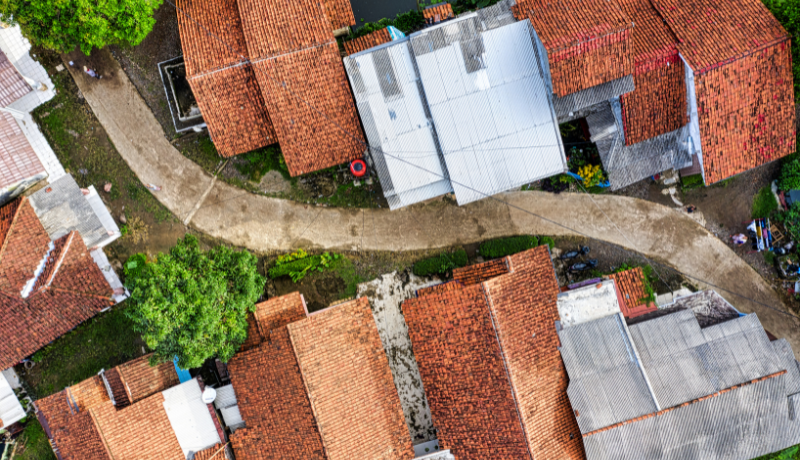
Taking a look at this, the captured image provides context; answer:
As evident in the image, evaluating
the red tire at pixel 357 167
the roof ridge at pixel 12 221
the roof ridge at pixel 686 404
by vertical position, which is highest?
the roof ridge at pixel 12 221

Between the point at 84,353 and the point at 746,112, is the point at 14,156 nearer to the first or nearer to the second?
the point at 84,353

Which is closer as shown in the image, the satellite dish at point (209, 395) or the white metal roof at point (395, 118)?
the white metal roof at point (395, 118)

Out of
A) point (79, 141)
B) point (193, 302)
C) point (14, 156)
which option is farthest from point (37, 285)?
point (193, 302)

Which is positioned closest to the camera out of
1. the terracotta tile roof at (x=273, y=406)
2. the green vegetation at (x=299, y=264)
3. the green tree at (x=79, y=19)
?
the green tree at (x=79, y=19)

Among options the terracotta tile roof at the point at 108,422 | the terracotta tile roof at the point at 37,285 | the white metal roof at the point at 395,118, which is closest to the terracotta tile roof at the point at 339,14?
the white metal roof at the point at 395,118

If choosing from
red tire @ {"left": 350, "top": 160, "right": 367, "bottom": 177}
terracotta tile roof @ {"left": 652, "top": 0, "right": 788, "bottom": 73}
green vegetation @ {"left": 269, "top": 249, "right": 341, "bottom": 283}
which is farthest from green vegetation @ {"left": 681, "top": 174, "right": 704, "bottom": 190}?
green vegetation @ {"left": 269, "top": 249, "right": 341, "bottom": 283}

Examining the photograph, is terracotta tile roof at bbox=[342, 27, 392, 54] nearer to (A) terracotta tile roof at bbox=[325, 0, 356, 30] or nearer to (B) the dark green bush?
(A) terracotta tile roof at bbox=[325, 0, 356, 30]

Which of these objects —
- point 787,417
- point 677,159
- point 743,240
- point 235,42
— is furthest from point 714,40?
point 235,42

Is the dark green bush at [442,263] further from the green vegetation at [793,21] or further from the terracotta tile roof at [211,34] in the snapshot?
the green vegetation at [793,21]
